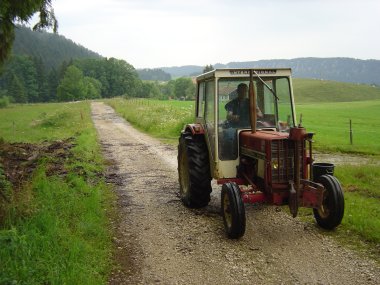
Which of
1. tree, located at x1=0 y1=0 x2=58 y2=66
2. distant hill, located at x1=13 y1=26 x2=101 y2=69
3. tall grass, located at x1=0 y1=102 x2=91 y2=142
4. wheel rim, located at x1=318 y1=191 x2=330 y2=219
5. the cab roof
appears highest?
distant hill, located at x1=13 y1=26 x2=101 y2=69

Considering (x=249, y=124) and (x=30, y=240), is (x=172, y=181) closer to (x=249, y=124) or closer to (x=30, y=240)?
(x=249, y=124)

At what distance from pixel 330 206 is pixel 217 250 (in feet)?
6.12

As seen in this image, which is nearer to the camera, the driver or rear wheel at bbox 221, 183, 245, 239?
rear wheel at bbox 221, 183, 245, 239

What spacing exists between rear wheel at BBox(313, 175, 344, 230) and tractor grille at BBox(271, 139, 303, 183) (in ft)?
1.74

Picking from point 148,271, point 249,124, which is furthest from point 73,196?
point 249,124

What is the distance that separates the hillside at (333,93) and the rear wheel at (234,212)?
96.3 metres

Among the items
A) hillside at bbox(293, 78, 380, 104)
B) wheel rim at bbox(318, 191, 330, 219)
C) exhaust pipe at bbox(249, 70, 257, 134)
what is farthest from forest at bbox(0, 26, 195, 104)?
wheel rim at bbox(318, 191, 330, 219)

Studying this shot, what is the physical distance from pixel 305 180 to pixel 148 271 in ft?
8.75

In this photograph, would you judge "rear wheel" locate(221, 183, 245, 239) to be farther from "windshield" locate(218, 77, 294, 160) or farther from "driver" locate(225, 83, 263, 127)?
"driver" locate(225, 83, 263, 127)

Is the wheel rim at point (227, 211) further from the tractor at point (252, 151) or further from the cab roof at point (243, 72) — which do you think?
the cab roof at point (243, 72)

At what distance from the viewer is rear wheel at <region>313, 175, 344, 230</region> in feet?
18.4

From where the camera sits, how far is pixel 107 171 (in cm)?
1084

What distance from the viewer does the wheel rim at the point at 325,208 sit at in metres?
5.81

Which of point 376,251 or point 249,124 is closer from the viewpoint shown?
point 376,251
